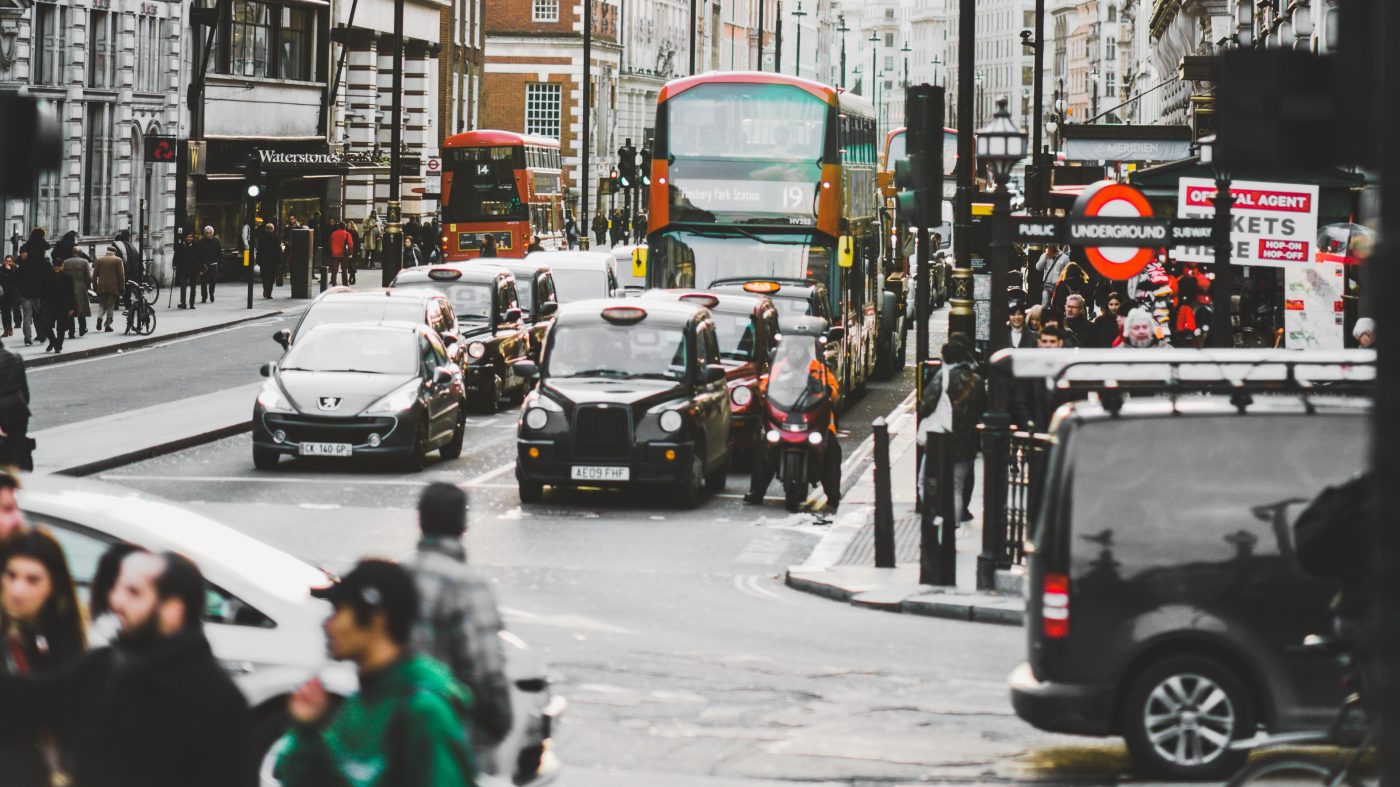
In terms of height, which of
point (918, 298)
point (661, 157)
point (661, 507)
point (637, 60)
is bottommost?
point (661, 507)

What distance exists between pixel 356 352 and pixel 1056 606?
13949mm

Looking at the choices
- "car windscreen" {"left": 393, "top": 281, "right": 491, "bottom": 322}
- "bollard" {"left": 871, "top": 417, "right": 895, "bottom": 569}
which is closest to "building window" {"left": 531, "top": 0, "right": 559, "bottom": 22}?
"car windscreen" {"left": 393, "top": 281, "right": 491, "bottom": 322}

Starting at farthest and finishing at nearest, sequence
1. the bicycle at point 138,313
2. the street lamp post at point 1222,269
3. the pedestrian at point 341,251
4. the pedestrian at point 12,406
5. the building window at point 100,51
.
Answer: the pedestrian at point 341,251, the building window at point 100,51, the bicycle at point 138,313, the street lamp post at point 1222,269, the pedestrian at point 12,406

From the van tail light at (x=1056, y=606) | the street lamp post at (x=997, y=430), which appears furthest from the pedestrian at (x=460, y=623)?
the street lamp post at (x=997, y=430)

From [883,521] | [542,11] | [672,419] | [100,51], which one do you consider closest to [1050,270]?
[672,419]

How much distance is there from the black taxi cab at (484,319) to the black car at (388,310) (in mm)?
1953

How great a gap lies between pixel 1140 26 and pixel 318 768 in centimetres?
11655

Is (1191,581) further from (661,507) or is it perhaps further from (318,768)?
(661,507)

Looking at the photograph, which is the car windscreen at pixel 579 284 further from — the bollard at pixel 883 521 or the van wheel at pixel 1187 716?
the van wheel at pixel 1187 716

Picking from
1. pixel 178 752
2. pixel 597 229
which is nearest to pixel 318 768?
pixel 178 752

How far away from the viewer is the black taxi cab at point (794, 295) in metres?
27.5

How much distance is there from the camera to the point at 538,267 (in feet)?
106

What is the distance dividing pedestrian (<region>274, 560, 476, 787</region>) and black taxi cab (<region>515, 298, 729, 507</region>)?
14077mm

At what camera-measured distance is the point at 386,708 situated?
17.7 feet
